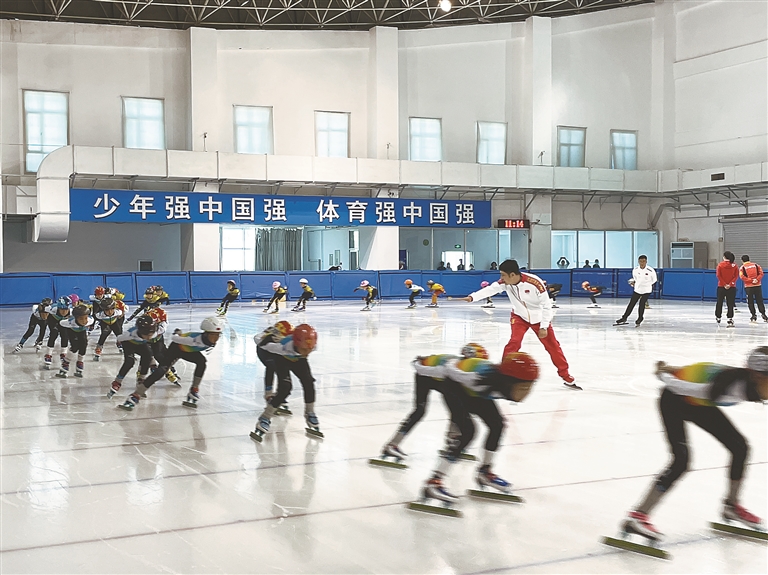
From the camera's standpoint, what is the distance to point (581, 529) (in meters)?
4.73

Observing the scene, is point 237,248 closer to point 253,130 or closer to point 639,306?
point 253,130

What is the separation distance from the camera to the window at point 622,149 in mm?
37156

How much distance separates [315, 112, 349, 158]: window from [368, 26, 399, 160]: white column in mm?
1208

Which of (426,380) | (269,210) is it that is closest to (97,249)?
(269,210)

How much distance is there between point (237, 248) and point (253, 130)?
5.03 meters

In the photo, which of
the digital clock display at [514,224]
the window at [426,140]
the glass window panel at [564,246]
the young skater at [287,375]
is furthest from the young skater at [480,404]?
the glass window panel at [564,246]

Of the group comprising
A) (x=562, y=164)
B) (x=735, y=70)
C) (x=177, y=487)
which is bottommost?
(x=177, y=487)

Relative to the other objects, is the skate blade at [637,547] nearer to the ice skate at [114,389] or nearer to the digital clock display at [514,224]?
the ice skate at [114,389]

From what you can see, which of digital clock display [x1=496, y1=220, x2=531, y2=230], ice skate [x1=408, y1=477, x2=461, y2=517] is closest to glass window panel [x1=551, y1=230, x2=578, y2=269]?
digital clock display [x1=496, y1=220, x2=531, y2=230]

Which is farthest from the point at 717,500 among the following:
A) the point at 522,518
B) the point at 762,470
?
the point at 522,518

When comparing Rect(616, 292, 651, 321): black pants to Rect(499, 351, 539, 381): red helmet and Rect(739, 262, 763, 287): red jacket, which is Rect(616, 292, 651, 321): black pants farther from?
Rect(499, 351, 539, 381): red helmet

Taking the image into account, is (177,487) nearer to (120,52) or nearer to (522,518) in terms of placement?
(522,518)

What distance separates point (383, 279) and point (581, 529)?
28.3m

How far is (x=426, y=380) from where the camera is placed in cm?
580
